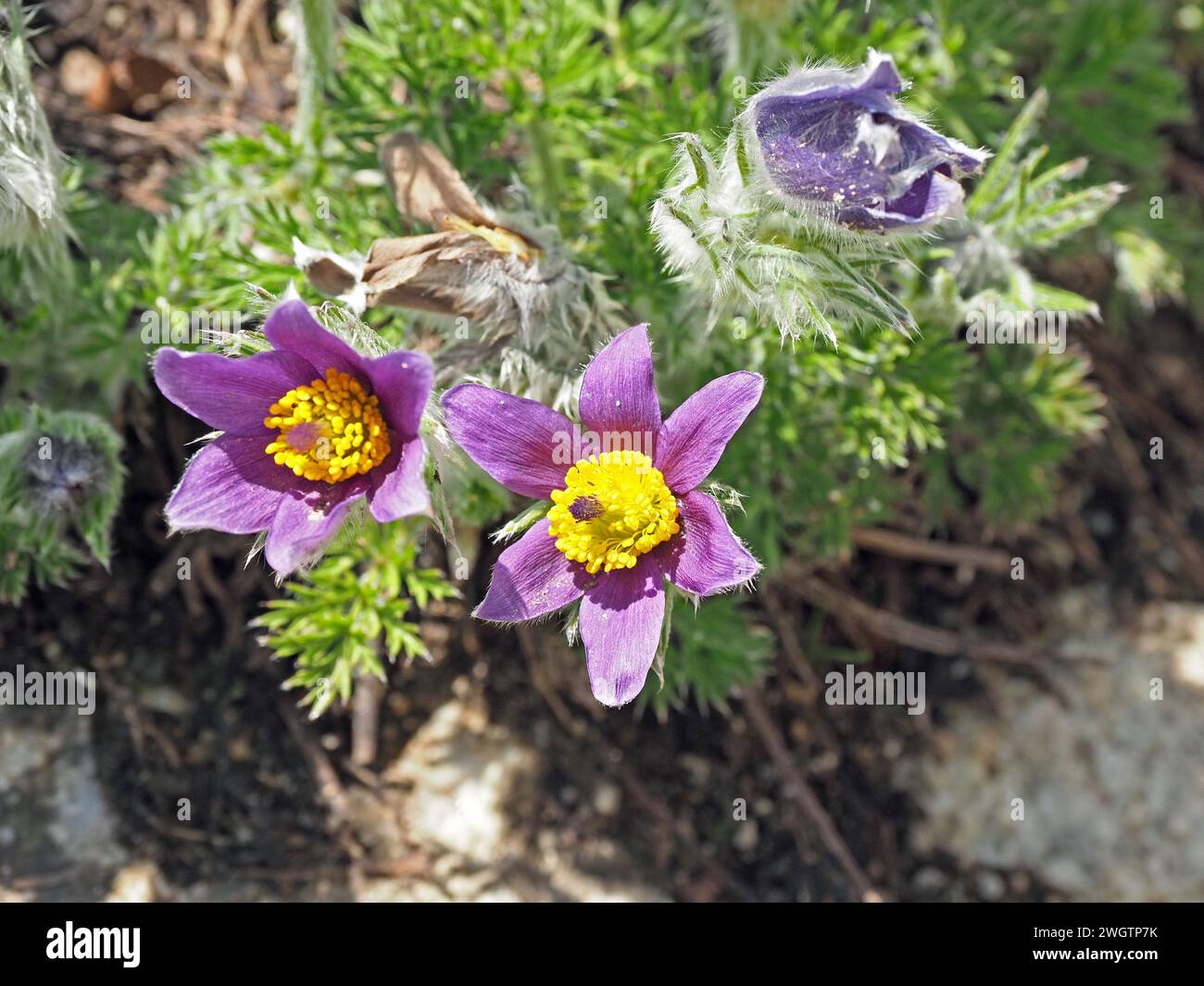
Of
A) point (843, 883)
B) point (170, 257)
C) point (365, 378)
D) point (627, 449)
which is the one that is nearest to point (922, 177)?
point (627, 449)

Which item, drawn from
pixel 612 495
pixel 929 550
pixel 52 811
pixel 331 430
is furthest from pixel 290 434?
pixel 929 550

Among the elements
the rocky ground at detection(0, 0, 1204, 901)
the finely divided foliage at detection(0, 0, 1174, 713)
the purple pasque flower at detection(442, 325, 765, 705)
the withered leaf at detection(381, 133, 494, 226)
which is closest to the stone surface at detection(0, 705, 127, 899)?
the rocky ground at detection(0, 0, 1204, 901)

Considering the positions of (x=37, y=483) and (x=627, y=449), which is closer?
(x=627, y=449)

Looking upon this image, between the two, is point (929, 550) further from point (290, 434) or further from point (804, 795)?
point (290, 434)

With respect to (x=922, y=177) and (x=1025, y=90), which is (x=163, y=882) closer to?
(x=922, y=177)

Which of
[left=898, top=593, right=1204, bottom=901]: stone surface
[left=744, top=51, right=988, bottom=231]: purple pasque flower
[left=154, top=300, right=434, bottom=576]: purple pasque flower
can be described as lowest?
[left=898, top=593, right=1204, bottom=901]: stone surface

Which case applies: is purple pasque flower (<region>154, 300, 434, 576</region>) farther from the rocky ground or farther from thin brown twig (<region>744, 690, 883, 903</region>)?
thin brown twig (<region>744, 690, 883, 903</region>)
